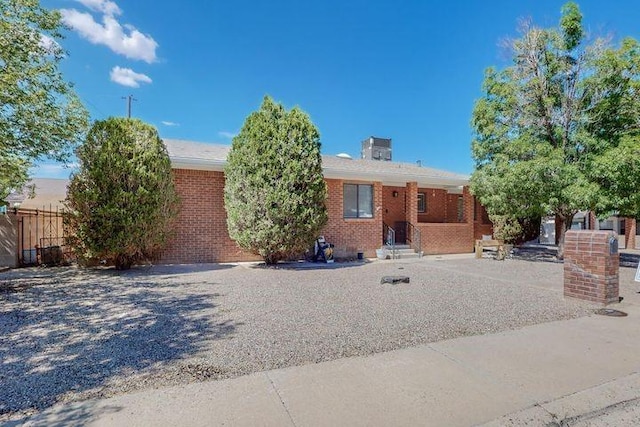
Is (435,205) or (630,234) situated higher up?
(435,205)

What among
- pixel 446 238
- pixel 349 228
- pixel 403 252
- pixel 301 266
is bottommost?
pixel 301 266

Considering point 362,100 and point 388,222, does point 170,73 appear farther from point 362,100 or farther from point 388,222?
point 388,222

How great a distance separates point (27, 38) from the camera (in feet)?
23.9

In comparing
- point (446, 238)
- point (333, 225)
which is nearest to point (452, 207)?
point (446, 238)

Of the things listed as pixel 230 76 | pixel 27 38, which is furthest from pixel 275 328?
pixel 230 76

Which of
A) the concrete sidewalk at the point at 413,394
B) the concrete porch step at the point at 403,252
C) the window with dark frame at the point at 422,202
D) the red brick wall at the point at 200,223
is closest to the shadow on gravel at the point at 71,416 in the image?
the concrete sidewalk at the point at 413,394

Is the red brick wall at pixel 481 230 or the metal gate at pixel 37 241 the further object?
the red brick wall at pixel 481 230

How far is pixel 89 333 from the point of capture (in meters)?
4.43

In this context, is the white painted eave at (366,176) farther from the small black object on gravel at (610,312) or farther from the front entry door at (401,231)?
the small black object on gravel at (610,312)

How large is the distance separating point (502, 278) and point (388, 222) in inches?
284

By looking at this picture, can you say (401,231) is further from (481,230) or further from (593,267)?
(593,267)

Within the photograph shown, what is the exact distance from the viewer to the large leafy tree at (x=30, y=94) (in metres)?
7.03

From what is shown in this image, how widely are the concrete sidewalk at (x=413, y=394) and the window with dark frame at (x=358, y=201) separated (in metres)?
9.45

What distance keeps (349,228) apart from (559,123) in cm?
781
